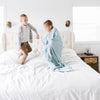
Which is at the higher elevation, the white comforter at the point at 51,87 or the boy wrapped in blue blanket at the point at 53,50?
the boy wrapped in blue blanket at the point at 53,50

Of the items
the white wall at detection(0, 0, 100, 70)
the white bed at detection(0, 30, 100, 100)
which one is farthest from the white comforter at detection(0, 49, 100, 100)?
the white wall at detection(0, 0, 100, 70)

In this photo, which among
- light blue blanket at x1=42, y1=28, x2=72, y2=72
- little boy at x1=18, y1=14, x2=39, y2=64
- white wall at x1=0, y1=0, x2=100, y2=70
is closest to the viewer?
light blue blanket at x1=42, y1=28, x2=72, y2=72

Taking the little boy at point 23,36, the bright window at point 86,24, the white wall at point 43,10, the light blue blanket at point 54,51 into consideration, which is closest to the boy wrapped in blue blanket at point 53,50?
the light blue blanket at point 54,51

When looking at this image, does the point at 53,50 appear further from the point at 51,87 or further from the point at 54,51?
the point at 51,87

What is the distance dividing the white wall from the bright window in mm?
200

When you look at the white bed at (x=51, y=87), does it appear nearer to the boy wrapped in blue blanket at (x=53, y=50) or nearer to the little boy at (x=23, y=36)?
the boy wrapped in blue blanket at (x=53, y=50)

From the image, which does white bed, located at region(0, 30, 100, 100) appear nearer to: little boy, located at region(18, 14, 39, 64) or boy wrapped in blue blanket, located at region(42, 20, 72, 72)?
boy wrapped in blue blanket, located at region(42, 20, 72, 72)

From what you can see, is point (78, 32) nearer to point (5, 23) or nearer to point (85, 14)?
point (85, 14)

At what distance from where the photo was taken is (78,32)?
449cm

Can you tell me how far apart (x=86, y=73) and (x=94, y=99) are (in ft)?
1.56

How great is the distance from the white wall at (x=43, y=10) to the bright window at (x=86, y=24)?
0.66 feet

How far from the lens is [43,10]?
4309 millimetres

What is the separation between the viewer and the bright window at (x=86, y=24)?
4439mm

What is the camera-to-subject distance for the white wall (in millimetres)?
4250
